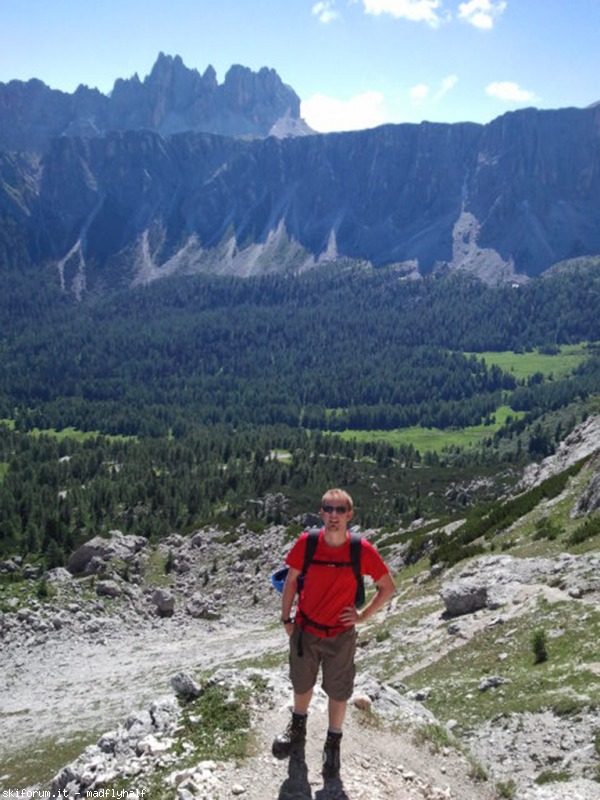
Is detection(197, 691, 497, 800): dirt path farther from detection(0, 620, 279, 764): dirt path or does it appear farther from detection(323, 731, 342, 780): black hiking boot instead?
detection(0, 620, 279, 764): dirt path

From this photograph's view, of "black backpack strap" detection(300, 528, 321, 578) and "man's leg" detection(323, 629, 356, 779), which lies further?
"man's leg" detection(323, 629, 356, 779)

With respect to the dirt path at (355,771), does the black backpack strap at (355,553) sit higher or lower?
higher

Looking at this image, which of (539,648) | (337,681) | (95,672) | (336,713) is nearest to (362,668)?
(539,648)

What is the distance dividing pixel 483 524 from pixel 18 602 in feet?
124

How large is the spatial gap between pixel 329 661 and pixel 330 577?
1972 mm

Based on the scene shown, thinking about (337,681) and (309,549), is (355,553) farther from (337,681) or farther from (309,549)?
(337,681)

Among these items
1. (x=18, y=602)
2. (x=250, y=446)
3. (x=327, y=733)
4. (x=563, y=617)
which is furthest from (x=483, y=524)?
(x=250, y=446)

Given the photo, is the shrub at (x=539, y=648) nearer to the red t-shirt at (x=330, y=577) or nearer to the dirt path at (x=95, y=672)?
the red t-shirt at (x=330, y=577)

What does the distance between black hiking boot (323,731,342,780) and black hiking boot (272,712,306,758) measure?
1.87ft

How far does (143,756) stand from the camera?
17.4 metres

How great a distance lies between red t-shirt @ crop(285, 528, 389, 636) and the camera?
49.1ft

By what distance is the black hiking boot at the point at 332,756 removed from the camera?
15305 mm

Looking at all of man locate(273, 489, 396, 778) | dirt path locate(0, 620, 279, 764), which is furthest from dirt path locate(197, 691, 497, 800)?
dirt path locate(0, 620, 279, 764)

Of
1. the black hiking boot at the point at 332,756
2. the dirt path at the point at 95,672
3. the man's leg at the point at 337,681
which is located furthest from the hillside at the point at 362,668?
the man's leg at the point at 337,681
